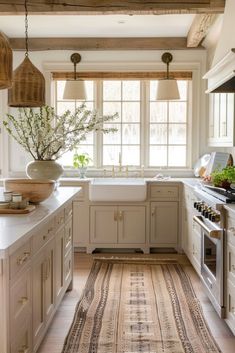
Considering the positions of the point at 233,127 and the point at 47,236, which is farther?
the point at 233,127

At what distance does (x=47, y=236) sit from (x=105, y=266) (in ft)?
7.30

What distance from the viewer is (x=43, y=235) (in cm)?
262

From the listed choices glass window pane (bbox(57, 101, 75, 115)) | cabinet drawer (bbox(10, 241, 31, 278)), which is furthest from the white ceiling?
cabinet drawer (bbox(10, 241, 31, 278))

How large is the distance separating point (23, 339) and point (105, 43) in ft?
14.4

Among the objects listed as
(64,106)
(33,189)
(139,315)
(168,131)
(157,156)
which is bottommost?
(139,315)

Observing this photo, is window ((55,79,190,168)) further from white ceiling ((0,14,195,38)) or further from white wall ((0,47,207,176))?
white ceiling ((0,14,195,38))

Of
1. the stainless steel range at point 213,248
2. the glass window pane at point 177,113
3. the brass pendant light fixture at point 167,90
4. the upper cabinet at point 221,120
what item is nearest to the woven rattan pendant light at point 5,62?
the stainless steel range at point 213,248

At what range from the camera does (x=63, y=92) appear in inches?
229

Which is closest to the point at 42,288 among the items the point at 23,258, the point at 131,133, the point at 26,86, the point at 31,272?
the point at 31,272

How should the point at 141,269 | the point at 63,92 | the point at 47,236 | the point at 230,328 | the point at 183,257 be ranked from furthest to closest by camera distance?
1. the point at 63,92
2. the point at 183,257
3. the point at 141,269
4. the point at 230,328
5. the point at 47,236

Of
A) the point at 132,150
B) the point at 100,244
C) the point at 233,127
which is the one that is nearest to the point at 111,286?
the point at 100,244

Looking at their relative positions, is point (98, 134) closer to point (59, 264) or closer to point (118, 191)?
point (118, 191)

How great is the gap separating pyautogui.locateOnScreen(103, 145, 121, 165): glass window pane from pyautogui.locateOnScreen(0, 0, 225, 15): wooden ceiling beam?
2118 millimetres

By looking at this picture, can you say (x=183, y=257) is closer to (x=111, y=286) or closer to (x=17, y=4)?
(x=111, y=286)
